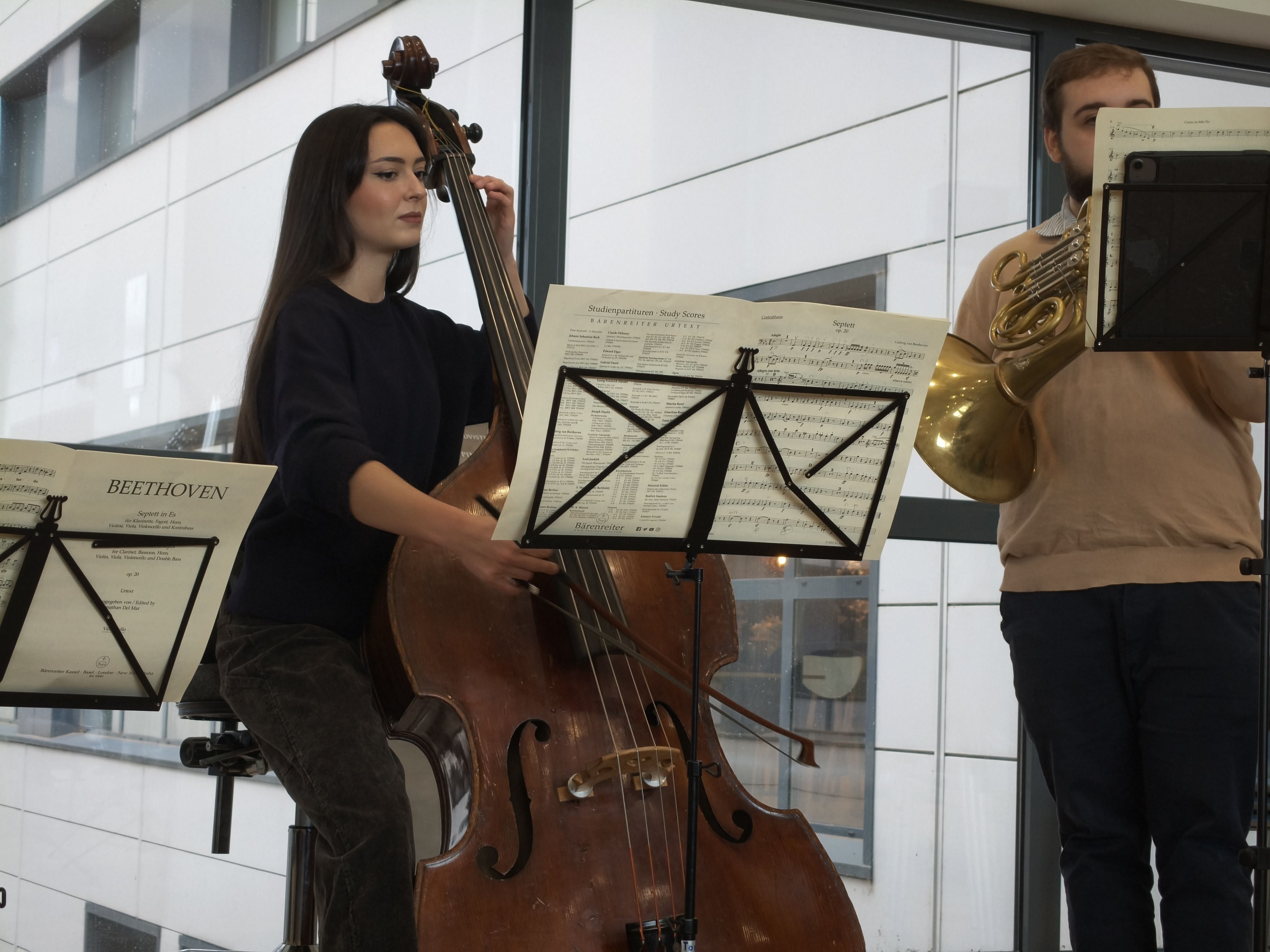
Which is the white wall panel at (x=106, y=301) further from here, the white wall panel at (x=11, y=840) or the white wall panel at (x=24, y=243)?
the white wall panel at (x=11, y=840)

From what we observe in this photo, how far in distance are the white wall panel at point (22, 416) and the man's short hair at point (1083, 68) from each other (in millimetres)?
2177

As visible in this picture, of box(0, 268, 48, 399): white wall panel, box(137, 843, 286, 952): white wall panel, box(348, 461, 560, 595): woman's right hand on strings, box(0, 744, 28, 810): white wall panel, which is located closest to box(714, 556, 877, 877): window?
box(137, 843, 286, 952): white wall panel

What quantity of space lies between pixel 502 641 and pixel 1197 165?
3.78ft

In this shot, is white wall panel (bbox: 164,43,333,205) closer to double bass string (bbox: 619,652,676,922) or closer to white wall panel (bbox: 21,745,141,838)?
white wall panel (bbox: 21,745,141,838)

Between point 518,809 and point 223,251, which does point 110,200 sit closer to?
point 223,251

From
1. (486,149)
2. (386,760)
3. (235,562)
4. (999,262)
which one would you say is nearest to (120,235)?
(486,149)

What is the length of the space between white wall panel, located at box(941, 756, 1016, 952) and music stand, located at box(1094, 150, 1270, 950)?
1737mm

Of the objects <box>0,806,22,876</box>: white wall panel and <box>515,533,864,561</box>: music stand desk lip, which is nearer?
<box>515,533,864,561</box>: music stand desk lip

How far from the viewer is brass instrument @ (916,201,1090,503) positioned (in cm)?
192

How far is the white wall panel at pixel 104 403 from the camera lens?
274 cm

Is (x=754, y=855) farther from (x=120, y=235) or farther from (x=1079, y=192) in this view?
(x=120, y=235)

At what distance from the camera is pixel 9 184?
272 cm

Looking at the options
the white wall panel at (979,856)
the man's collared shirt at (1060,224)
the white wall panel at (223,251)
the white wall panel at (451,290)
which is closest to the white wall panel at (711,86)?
the white wall panel at (451,290)

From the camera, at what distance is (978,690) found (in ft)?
11.3
